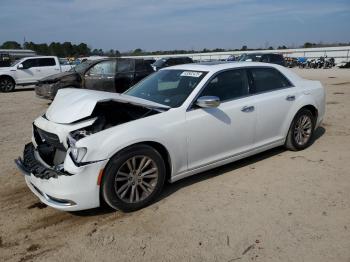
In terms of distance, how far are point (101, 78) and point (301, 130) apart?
8048 mm

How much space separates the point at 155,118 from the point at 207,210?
119 cm

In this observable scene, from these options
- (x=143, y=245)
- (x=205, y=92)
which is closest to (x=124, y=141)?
(x=143, y=245)

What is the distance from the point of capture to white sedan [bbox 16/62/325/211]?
12.2 ft

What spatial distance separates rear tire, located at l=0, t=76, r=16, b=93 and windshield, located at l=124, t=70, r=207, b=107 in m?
14.9

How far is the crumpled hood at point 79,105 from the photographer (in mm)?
4234

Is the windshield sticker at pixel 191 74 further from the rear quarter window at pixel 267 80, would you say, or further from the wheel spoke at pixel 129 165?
the wheel spoke at pixel 129 165

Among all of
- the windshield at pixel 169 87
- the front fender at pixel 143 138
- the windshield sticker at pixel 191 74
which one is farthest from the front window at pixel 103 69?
the front fender at pixel 143 138

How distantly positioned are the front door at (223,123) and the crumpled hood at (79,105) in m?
0.48

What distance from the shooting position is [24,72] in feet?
60.0

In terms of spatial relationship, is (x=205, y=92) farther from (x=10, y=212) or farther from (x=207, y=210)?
(x=10, y=212)

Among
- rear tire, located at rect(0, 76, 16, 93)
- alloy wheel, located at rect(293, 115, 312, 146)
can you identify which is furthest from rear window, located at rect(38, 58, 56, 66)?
alloy wheel, located at rect(293, 115, 312, 146)

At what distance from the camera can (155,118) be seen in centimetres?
413

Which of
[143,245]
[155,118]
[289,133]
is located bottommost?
[143,245]

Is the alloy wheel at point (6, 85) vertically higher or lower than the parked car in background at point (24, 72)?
lower
